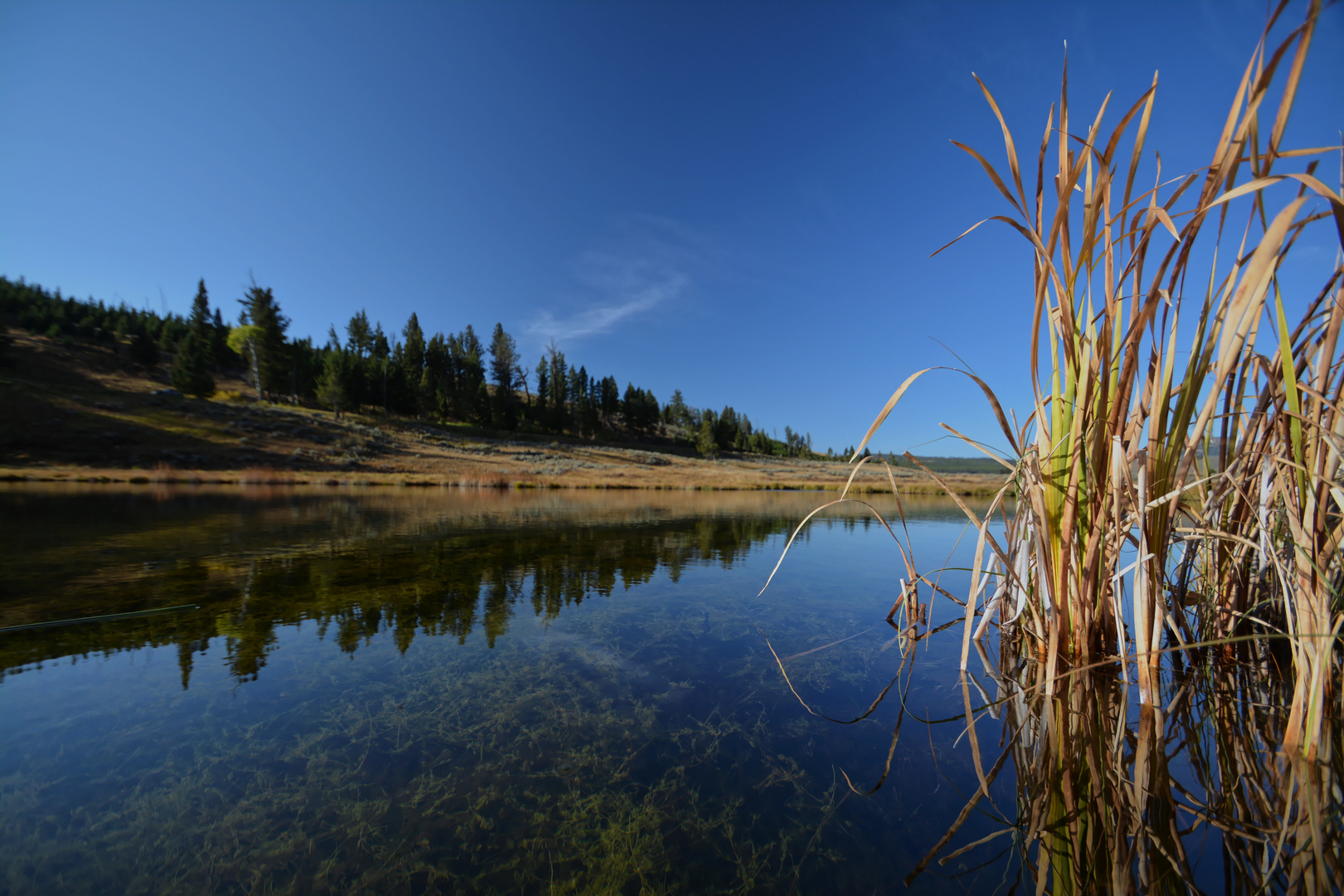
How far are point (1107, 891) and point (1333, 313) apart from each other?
7.43ft

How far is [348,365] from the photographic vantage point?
161ft

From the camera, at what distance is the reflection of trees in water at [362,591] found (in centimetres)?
324

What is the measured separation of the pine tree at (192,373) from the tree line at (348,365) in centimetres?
9

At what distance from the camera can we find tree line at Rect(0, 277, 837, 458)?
45.4 metres

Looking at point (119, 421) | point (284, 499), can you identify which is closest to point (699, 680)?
point (284, 499)

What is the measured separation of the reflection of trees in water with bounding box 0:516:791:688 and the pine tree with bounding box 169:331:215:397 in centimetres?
4892

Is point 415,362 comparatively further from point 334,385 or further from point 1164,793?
point 1164,793

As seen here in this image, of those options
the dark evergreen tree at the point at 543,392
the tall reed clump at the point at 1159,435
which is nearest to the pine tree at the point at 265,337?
the dark evergreen tree at the point at 543,392

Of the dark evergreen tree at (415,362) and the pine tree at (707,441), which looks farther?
the pine tree at (707,441)

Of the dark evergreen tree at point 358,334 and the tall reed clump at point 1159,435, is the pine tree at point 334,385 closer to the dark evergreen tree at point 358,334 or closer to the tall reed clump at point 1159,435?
the dark evergreen tree at point 358,334

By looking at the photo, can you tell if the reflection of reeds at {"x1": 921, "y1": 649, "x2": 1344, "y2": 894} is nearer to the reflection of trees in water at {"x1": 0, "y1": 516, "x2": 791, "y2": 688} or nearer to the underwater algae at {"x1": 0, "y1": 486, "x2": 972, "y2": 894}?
the underwater algae at {"x1": 0, "y1": 486, "x2": 972, "y2": 894}

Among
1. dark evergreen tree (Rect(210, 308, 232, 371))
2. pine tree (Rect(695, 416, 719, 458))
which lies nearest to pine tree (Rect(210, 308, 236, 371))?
dark evergreen tree (Rect(210, 308, 232, 371))

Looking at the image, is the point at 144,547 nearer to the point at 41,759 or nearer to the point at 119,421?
the point at 41,759

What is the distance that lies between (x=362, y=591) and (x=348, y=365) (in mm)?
55598
